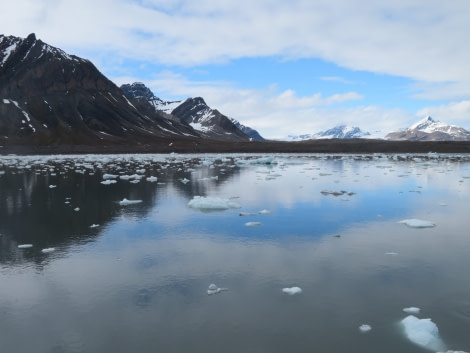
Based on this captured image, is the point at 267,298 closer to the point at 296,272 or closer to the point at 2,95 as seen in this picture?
the point at 296,272

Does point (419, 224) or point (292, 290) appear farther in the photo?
point (419, 224)

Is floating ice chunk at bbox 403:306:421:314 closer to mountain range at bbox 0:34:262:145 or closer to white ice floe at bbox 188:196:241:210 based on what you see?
white ice floe at bbox 188:196:241:210

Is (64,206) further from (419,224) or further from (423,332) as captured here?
(423,332)

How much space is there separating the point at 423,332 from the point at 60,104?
5971 inches

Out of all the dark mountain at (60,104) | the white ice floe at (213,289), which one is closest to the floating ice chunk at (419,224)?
the white ice floe at (213,289)

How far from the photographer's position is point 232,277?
8.81m

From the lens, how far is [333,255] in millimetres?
10305

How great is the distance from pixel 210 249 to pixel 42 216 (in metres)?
8.72

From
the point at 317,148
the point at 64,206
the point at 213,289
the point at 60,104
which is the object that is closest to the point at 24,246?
the point at 213,289

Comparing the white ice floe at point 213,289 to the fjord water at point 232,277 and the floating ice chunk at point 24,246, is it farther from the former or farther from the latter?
the floating ice chunk at point 24,246

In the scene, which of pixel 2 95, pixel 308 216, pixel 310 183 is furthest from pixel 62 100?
pixel 308 216

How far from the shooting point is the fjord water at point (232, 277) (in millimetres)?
6254

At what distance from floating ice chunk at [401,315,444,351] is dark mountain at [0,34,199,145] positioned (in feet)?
396

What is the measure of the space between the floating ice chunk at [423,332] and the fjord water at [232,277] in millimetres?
30
